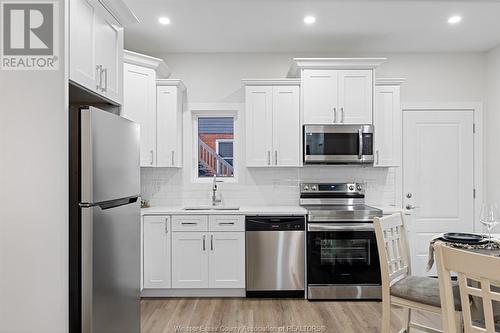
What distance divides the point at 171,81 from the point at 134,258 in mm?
2266

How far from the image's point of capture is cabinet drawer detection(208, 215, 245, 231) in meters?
3.92

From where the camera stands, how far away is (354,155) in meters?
4.16

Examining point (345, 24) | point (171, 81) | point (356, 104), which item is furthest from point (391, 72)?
point (171, 81)

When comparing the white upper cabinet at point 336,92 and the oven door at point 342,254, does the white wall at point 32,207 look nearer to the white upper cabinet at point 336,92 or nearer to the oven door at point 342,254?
the oven door at point 342,254

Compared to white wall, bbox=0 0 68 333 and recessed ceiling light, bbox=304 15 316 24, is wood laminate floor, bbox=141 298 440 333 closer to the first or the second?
white wall, bbox=0 0 68 333

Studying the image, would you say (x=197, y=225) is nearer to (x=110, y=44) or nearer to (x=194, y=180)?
(x=194, y=180)

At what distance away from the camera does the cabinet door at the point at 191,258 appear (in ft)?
12.9

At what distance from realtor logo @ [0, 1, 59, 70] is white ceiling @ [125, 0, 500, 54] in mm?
1641

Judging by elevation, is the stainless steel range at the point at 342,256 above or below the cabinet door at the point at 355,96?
below

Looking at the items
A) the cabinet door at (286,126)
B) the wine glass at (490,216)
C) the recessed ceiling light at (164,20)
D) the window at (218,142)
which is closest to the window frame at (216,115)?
the window at (218,142)

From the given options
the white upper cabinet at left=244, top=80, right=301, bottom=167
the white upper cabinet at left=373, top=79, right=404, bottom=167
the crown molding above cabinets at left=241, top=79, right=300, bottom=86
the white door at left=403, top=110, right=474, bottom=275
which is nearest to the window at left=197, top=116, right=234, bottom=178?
the white upper cabinet at left=244, top=80, right=301, bottom=167

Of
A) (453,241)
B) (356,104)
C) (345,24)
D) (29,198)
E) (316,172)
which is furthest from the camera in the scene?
(316,172)

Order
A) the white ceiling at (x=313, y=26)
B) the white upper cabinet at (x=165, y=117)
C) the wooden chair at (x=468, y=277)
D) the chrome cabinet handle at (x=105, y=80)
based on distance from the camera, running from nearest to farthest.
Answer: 1. the wooden chair at (x=468, y=277)
2. the chrome cabinet handle at (x=105, y=80)
3. the white ceiling at (x=313, y=26)
4. the white upper cabinet at (x=165, y=117)

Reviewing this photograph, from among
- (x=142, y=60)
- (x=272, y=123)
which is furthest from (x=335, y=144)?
(x=142, y=60)
